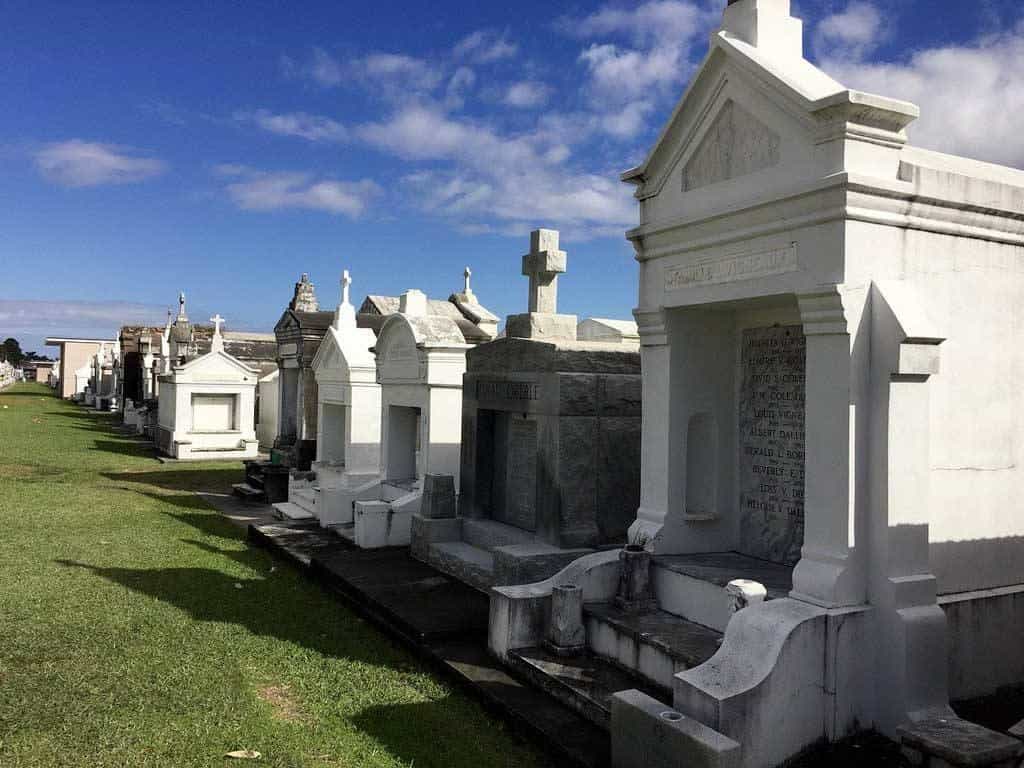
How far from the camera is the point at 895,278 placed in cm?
482

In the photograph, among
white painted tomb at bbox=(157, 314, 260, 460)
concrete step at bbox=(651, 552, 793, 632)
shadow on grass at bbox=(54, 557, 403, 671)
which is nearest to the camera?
concrete step at bbox=(651, 552, 793, 632)

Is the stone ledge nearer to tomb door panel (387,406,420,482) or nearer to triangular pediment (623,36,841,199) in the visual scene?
triangular pediment (623,36,841,199)

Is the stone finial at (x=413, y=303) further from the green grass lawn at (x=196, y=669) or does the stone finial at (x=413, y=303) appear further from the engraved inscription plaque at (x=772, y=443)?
the engraved inscription plaque at (x=772, y=443)

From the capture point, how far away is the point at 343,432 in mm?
14234

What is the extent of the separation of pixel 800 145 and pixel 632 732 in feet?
11.8

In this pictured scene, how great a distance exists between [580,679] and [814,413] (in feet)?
7.69

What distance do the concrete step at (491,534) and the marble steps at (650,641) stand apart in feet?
6.78

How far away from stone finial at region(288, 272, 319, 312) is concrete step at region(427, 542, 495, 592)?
38.2ft

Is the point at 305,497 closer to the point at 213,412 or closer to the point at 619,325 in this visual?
the point at 619,325

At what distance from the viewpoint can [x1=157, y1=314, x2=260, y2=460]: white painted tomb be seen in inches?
933

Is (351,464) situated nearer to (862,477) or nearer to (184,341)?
(862,477)

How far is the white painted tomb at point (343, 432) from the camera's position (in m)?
12.0

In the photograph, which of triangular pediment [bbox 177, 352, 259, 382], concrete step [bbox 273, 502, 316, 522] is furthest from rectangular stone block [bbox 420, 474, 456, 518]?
triangular pediment [bbox 177, 352, 259, 382]

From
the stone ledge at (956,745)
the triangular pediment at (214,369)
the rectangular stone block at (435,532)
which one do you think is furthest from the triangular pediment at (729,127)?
the triangular pediment at (214,369)
